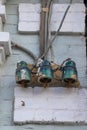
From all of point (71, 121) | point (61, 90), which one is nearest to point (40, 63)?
point (61, 90)

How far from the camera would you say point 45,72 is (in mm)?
3100

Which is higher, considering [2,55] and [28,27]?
[28,27]

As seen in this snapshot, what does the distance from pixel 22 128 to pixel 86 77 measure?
1.89 ft

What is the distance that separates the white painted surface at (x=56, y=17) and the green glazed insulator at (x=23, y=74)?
0.45 metres

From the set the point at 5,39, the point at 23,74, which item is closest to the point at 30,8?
the point at 5,39

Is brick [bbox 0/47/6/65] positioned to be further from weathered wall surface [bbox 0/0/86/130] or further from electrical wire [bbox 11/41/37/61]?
electrical wire [bbox 11/41/37/61]

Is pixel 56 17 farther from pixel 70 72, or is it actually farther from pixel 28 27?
pixel 70 72

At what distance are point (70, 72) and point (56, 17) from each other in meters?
0.62

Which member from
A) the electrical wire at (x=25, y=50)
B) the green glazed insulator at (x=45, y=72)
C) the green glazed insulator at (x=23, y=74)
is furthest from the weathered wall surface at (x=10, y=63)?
the green glazed insulator at (x=45, y=72)

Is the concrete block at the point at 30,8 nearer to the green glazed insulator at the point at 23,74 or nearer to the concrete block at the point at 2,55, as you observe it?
the concrete block at the point at 2,55

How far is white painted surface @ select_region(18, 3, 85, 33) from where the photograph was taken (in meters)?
3.53

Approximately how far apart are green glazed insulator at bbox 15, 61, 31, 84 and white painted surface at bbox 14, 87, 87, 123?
11 centimetres

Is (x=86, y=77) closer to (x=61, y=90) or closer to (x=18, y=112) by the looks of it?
(x=61, y=90)

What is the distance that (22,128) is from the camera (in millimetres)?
3098
